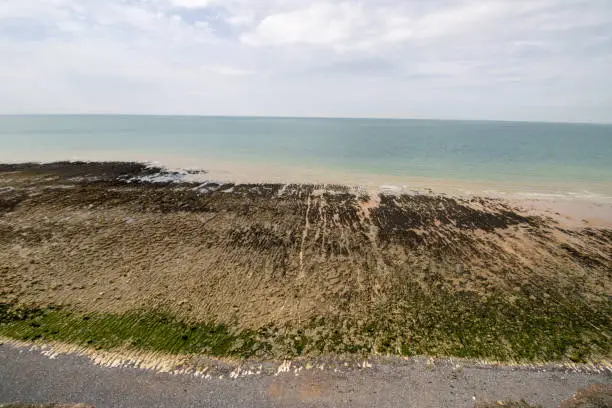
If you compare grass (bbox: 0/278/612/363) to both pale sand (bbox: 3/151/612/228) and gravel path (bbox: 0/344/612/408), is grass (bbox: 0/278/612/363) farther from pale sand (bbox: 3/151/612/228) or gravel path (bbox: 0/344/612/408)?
pale sand (bbox: 3/151/612/228)

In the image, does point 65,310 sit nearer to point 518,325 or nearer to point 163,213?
point 163,213

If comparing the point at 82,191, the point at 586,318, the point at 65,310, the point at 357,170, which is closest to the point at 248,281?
the point at 65,310

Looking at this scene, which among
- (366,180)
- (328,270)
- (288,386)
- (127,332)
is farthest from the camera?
(366,180)

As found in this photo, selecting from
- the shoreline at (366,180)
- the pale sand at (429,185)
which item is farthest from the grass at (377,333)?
A: the shoreline at (366,180)

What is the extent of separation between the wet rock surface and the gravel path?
0.91 metres

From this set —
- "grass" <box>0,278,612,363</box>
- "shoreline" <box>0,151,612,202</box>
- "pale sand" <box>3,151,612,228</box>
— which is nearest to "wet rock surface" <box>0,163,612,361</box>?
"grass" <box>0,278,612,363</box>

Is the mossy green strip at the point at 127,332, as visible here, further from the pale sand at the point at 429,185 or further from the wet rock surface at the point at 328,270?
the pale sand at the point at 429,185

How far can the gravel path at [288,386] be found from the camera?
8.27 metres

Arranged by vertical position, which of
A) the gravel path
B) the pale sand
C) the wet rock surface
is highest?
the pale sand

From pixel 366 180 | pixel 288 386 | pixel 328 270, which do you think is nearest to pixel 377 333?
pixel 288 386

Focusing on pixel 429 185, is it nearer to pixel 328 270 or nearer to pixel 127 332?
pixel 328 270

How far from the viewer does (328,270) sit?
14711mm

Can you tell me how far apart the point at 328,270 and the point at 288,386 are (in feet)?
21.3

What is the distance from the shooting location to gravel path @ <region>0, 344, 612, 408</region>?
8.27 meters
